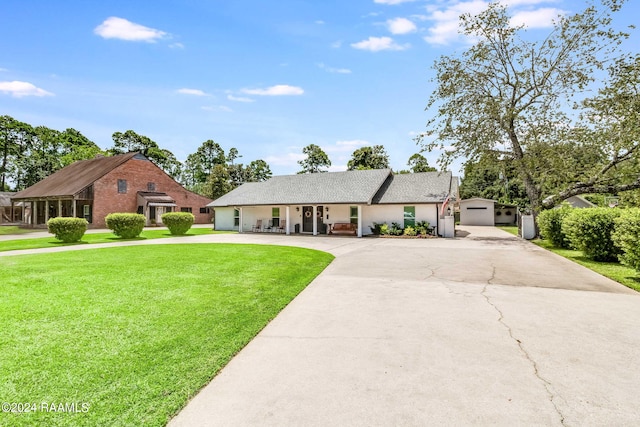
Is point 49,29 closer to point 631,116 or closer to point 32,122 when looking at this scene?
point 631,116

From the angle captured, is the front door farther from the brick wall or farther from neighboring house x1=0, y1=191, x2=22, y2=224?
neighboring house x1=0, y1=191, x2=22, y2=224

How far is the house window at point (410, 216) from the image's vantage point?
22.5 meters

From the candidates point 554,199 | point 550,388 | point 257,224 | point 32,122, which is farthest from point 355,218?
point 32,122

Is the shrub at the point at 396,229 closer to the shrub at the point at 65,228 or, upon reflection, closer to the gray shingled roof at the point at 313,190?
the gray shingled roof at the point at 313,190

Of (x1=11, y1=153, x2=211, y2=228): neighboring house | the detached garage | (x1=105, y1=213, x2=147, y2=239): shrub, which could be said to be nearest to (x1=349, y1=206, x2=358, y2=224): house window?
(x1=105, y1=213, x2=147, y2=239): shrub

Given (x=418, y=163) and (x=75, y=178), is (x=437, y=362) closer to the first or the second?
(x=75, y=178)

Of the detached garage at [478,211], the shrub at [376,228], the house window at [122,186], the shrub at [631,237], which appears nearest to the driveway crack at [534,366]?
the shrub at [631,237]

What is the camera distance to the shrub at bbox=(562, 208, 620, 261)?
10.8 m

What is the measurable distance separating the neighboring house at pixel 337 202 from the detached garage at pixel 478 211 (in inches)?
394

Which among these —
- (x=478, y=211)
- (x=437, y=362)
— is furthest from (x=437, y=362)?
(x=478, y=211)

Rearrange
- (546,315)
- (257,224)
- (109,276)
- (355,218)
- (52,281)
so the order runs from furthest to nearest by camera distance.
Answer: (257,224) < (355,218) < (109,276) < (52,281) < (546,315)

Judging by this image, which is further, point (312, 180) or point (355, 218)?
point (312, 180)

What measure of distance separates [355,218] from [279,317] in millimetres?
19093

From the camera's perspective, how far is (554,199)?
66.4ft
